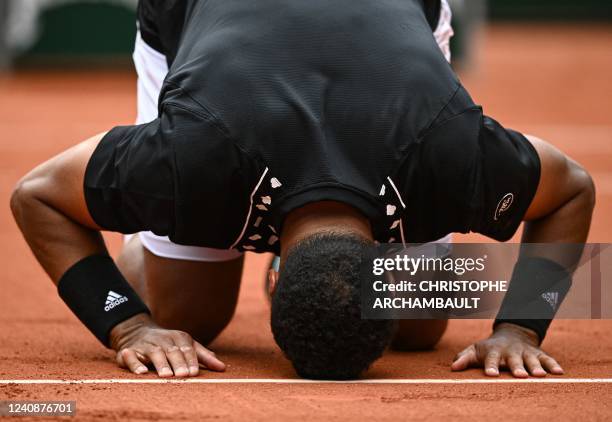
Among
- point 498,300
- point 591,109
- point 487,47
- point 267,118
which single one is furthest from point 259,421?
point 487,47

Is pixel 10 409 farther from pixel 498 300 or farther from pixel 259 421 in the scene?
pixel 498 300

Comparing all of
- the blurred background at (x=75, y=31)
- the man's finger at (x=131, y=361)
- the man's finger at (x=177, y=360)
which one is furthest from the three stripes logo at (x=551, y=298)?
the blurred background at (x=75, y=31)

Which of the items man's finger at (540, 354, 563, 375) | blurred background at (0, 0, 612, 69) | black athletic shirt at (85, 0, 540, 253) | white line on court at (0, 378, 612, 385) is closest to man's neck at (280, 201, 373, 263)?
A: black athletic shirt at (85, 0, 540, 253)

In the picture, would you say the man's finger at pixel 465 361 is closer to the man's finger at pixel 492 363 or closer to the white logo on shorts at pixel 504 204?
the man's finger at pixel 492 363

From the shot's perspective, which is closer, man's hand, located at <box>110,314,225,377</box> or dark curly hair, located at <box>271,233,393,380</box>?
dark curly hair, located at <box>271,233,393,380</box>

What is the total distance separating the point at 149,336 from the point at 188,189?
642 millimetres

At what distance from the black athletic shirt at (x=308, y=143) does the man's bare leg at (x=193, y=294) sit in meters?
0.97

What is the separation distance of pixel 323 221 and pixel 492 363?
2.89 feet

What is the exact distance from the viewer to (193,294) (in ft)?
17.3

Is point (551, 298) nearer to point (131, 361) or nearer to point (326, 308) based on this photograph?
point (326, 308)

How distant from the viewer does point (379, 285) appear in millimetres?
3889

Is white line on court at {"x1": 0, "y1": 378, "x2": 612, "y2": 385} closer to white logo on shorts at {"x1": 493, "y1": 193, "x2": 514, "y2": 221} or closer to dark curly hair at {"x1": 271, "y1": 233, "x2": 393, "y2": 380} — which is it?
dark curly hair at {"x1": 271, "y1": 233, "x2": 393, "y2": 380}

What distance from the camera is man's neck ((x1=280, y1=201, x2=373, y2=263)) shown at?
12.9 ft

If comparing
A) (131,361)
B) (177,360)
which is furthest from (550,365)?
(131,361)
